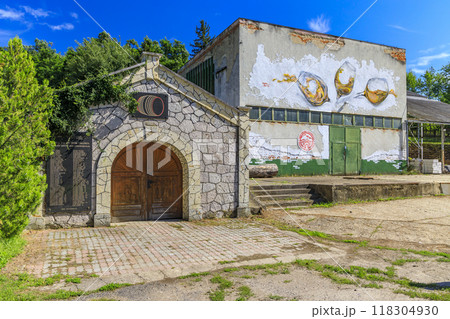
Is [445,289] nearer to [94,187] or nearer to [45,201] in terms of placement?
[94,187]

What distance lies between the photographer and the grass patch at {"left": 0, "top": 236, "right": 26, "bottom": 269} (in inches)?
194

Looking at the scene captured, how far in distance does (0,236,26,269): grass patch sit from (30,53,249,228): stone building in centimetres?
173

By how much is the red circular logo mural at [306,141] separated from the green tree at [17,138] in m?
13.1

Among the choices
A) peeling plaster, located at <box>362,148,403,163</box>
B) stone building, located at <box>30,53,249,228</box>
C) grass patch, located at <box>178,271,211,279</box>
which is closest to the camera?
grass patch, located at <box>178,271,211,279</box>

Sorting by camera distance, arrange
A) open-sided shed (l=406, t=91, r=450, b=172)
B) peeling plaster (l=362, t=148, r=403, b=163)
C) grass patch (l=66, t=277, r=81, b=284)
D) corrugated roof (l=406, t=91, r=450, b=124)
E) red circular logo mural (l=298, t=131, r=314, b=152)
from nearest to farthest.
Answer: grass patch (l=66, t=277, r=81, b=284), red circular logo mural (l=298, t=131, r=314, b=152), peeling plaster (l=362, t=148, r=403, b=163), open-sided shed (l=406, t=91, r=450, b=172), corrugated roof (l=406, t=91, r=450, b=124)

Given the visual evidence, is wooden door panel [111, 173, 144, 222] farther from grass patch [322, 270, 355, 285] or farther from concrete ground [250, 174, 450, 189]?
grass patch [322, 270, 355, 285]

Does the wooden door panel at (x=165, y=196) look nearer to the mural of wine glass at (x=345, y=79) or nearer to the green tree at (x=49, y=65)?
the mural of wine glass at (x=345, y=79)

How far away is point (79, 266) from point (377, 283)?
442 cm

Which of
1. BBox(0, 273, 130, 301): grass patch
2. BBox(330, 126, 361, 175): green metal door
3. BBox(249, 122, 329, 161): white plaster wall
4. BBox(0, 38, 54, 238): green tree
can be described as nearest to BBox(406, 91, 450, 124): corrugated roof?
BBox(330, 126, 361, 175): green metal door

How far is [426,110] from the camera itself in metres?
22.7

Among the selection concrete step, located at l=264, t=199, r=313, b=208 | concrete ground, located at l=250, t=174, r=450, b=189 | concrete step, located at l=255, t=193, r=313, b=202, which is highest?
concrete ground, located at l=250, t=174, r=450, b=189

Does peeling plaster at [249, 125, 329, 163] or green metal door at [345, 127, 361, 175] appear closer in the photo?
peeling plaster at [249, 125, 329, 163]

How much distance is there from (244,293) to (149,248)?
277cm

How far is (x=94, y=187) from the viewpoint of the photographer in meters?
7.94
